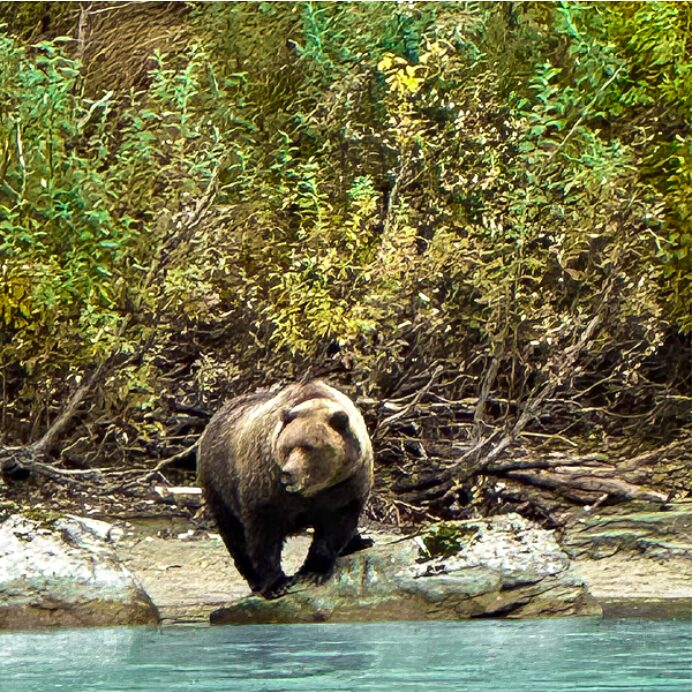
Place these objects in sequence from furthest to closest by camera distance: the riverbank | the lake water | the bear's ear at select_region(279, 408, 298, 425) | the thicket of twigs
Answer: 1. the thicket of twigs
2. the riverbank
3. the bear's ear at select_region(279, 408, 298, 425)
4. the lake water

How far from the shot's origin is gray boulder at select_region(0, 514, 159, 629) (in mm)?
9602

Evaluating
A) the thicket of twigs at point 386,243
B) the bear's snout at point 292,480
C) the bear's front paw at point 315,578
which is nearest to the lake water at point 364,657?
the bear's front paw at point 315,578

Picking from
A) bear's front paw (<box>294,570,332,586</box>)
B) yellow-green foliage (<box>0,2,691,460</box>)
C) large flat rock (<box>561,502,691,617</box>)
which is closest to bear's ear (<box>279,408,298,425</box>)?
bear's front paw (<box>294,570,332,586</box>)

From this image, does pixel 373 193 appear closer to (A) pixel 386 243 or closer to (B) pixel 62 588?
(A) pixel 386 243

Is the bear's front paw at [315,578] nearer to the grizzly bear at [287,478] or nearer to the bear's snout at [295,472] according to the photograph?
the grizzly bear at [287,478]

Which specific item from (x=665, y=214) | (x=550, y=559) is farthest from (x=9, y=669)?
(x=665, y=214)

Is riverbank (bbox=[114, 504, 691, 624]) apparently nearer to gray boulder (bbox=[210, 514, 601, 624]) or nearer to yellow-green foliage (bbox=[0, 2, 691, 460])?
gray boulder (bbox=[210, 514, 601, 624])

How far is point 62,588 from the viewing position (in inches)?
379

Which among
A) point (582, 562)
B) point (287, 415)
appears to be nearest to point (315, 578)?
point (287, 415)

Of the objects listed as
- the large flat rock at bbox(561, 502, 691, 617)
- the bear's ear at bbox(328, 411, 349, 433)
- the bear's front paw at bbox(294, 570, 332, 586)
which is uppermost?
the bear's ear at bbox(328, 411, 349, 433)

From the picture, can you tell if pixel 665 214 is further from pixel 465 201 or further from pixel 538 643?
pixel 538 643

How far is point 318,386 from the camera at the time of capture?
367 inches

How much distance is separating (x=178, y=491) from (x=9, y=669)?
4.67 m

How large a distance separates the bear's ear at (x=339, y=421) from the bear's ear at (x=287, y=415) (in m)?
0.23
